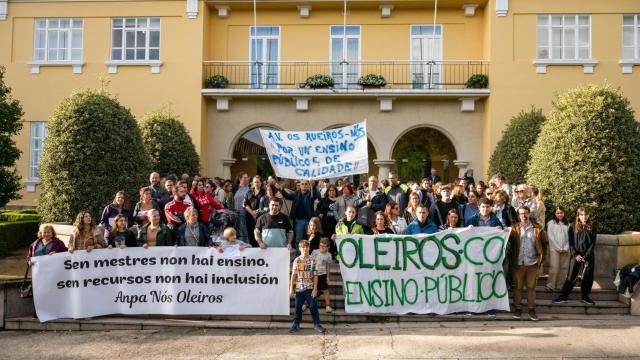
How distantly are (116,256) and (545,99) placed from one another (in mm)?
15489

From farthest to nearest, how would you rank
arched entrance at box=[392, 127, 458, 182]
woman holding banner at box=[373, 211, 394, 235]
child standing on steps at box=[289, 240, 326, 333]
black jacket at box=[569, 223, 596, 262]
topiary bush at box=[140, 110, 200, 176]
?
arched entrance at box=[392, 127, 458, 182] < topiary bush at box=[140, 110, 200, 176] < black jacket at box=[569, 223, 596, 262] < woman holding banner at box=[373, 211, 394, 235] < child standing on steps at box=[289, 240, 326, 333]

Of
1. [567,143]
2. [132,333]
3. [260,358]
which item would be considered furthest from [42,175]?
[567,143]

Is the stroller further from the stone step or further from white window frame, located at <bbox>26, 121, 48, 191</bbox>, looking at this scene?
white window frame, located at <bbox>26, 121, 48, 191</bbox>

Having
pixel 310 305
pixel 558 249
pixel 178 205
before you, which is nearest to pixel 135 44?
pixel 178 205

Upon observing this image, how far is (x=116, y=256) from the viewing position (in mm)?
9914

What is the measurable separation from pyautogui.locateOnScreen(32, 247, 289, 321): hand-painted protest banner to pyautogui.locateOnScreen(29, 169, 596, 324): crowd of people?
0.24 metres

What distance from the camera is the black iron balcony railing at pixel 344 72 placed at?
69.8 feet

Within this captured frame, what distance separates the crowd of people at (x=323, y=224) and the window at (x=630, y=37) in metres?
11.3

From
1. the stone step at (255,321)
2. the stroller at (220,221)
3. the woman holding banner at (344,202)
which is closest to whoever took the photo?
the stone step at (255,321)

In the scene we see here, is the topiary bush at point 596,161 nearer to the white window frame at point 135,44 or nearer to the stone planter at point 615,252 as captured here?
the stone planter at point 615,252

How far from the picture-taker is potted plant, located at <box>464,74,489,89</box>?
2052 cm

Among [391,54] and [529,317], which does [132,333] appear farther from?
[391,54]

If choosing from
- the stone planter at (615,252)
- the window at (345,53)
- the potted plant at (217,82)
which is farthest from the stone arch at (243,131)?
the stone planter at (615,252)

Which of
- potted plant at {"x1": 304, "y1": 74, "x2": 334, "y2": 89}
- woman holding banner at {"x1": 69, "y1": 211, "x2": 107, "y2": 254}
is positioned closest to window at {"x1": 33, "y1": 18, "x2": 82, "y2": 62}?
potted plant at {"x1": 304, "y1": 74, "x2": 334, "y2": 89}
